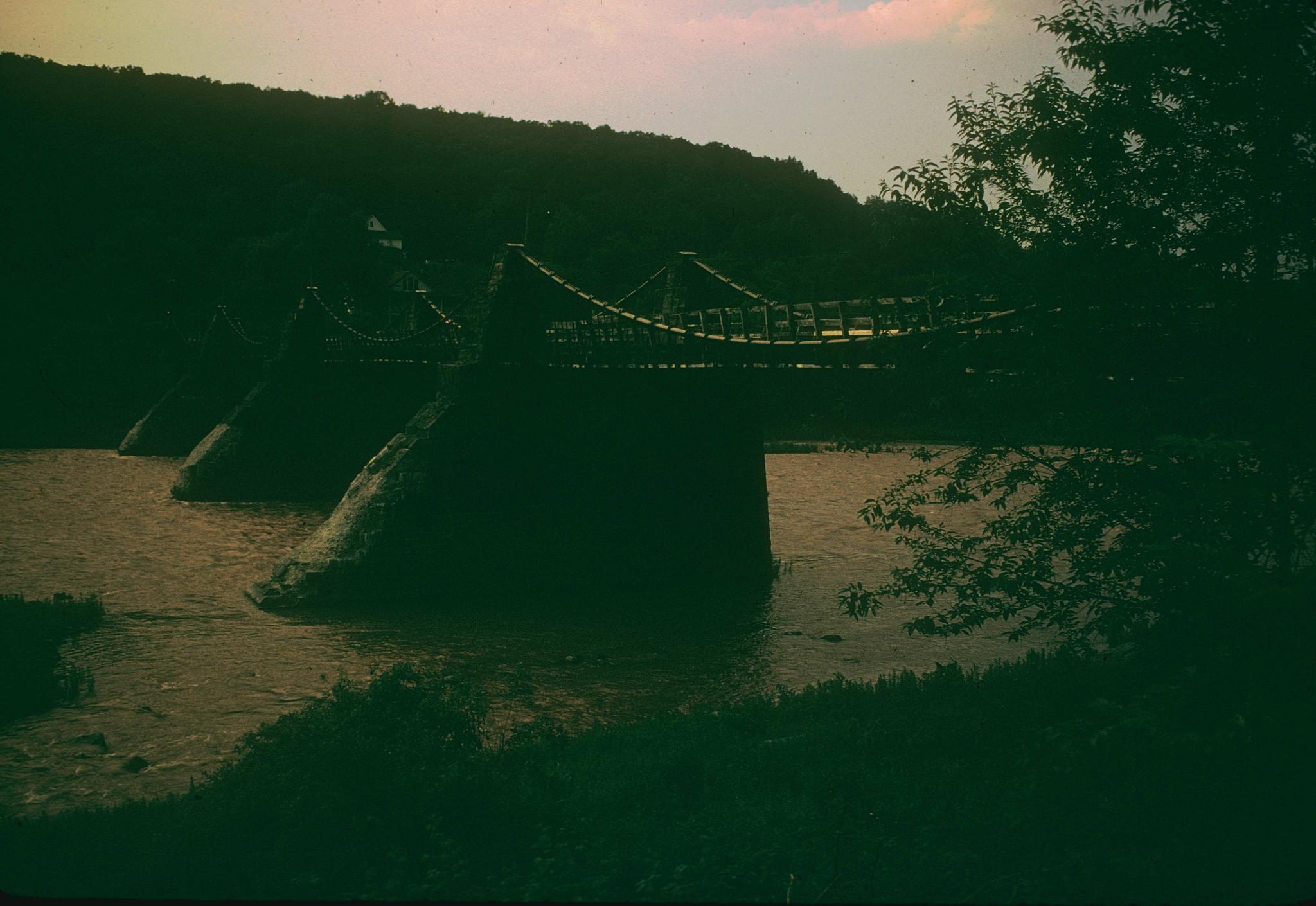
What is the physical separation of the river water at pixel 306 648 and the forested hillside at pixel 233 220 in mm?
16285

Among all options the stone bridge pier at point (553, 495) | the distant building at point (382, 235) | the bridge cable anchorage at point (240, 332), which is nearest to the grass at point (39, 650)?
the stone bridge pier at point (553, 495)

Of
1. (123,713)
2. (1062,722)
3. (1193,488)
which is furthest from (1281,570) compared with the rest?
(123,713)

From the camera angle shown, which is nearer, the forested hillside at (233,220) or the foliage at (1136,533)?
the foliage at (1136,533)

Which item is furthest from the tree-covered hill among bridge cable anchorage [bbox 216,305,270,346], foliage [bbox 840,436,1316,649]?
foliage [bbox 840,436,1316,649]

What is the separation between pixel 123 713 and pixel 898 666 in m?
6.80

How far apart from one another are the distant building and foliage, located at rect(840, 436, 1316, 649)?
163ft

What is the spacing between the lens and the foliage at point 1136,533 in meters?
5.01

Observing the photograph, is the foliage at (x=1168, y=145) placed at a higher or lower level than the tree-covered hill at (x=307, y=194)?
lower

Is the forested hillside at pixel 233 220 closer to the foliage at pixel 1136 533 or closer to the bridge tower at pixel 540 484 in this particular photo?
the bridge tower at pixel 540 484

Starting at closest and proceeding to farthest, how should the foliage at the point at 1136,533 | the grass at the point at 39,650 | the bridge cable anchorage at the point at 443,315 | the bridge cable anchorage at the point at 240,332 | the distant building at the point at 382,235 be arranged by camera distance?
the foliage at the point at 1136,533 < the grass at the point at 39,650 < the bridge cable anchorage at the point at 443,315 < the bridge cable anchorage at the point at 240,332 < the distant building at the point at 382,235

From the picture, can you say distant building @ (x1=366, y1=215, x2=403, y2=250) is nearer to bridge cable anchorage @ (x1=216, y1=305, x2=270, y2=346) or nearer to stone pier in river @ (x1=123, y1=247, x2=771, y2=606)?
bridge cable anchorage @ (x1=216, y1=305, x2=270, y2=346)

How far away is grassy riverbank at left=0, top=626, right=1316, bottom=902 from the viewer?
13.9 feet

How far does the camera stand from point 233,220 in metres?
50.1

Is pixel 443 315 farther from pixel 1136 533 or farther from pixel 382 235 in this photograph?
pixel 382 235
